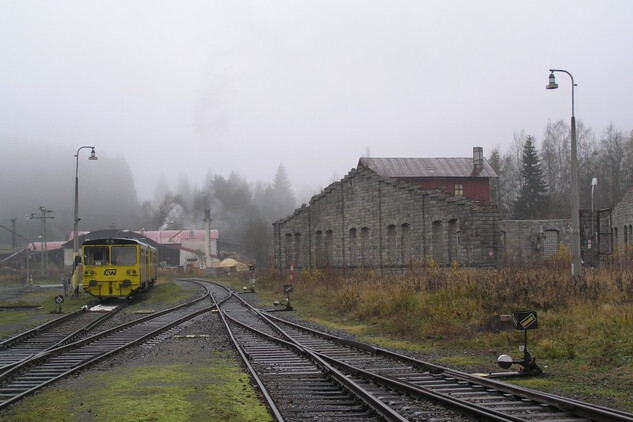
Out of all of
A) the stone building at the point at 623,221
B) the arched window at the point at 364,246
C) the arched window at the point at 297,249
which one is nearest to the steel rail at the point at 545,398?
the arched window at the point at 364,246

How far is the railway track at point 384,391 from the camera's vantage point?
7645 mm

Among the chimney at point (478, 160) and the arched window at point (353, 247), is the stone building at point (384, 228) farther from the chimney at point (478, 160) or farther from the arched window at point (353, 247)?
the chimney at point (478, 160)

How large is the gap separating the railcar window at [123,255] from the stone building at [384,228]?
13.6 m

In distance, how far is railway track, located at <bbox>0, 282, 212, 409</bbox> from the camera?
33.7 ft

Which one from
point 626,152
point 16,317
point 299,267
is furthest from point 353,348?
point 626,152

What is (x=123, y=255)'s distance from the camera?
3080 cm

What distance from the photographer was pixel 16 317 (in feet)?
76.6

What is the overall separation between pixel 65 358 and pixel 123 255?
17.8 meters

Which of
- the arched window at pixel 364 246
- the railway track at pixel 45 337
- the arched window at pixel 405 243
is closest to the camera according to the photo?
the railway track at pixel 45 337

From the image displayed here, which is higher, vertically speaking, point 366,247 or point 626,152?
point 626,152

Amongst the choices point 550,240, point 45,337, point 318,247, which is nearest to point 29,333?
point 45,337

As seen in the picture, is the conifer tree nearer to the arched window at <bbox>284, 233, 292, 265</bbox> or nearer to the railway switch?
the arched window at <bbox>284, 233, 292, 265</bbox>

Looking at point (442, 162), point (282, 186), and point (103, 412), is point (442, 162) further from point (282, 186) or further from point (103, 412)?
point (282, 186)

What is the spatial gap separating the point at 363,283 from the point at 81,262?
46.2 feet
